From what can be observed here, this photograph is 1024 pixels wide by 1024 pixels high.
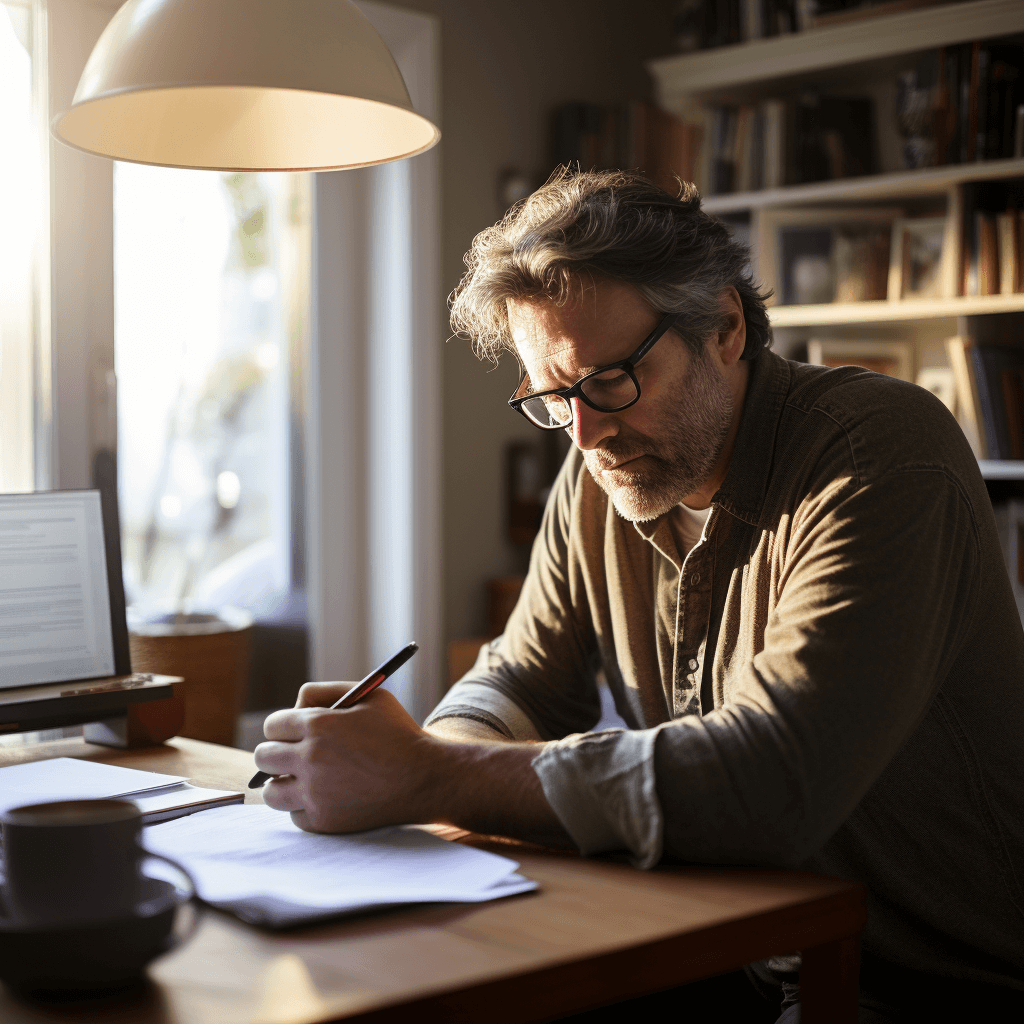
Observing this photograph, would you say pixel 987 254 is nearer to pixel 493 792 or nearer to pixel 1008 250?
pixel 1008 250

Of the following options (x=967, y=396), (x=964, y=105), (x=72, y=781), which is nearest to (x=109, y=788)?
(x=72, y=781)

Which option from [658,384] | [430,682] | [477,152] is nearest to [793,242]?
[477,152]

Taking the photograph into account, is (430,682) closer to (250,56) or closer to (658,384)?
(658,384)

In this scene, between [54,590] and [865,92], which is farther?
[865,92]

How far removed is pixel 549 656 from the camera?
4.74ft

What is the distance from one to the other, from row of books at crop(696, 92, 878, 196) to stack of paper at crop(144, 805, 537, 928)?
2.73 m

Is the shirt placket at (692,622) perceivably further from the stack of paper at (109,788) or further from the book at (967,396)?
the book at (967,396)

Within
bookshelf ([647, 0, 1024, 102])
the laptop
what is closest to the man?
the laptop

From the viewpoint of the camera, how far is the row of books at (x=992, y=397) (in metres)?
2.89

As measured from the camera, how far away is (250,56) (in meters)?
1.08

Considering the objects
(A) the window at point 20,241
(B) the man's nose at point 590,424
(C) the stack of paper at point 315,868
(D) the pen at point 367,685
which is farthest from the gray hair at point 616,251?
(A) the window at point 20,241

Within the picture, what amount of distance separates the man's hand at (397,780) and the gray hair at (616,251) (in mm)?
502

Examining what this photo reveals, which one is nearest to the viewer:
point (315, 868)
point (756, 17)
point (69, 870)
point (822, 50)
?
point (69, 870)

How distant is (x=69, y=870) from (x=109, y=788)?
1.64 feet
